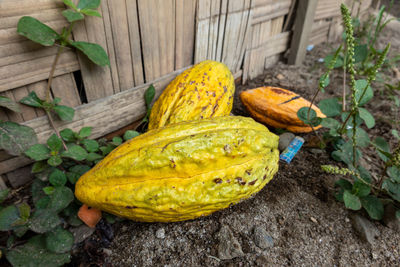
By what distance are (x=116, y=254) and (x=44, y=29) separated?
1.27 meters

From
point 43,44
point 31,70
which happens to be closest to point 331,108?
point 43,44

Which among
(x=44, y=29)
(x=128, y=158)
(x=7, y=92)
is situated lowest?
(x=128, y=158)

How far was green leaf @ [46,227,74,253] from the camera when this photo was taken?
1405 millimetres

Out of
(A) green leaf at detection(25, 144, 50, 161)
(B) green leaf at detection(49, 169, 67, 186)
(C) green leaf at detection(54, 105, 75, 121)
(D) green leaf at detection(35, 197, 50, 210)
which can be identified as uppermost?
(C) green leaf at detection(54, 105, 75, 121)

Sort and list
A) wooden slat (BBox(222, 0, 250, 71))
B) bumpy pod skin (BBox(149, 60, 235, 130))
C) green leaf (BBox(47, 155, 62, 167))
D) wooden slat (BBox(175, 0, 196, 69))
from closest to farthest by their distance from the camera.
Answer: green leaf (BBox(47, 155, 62, 167)), bumpy pod skin (BBox(149, 60, 235, 130)), wooden slat (BBox(175, 0, 196, 69)), wooden slat (BBox(222, 0, 250, 71))

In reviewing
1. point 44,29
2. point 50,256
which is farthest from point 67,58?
point 50,256

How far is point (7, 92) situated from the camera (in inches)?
61.2

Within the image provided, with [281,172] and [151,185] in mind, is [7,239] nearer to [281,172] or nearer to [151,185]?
[151,185]

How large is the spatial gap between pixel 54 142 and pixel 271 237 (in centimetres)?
133

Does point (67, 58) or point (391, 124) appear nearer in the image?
point (67, 58)

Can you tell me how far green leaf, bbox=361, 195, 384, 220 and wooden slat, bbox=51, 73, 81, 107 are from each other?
6.45 ft

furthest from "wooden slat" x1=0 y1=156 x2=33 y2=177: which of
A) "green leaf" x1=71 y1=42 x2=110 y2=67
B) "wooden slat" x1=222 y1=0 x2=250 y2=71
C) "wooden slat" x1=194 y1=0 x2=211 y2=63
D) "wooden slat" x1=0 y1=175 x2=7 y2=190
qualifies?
"wooden slat" x1=222 y1=0 x2=250 y2=71

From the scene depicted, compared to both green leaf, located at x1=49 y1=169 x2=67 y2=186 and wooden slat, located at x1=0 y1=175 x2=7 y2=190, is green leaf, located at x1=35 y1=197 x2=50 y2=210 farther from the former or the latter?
wooden slat, located at x1=0 y1=175 x2=7 y2=190

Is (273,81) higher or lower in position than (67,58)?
lower
